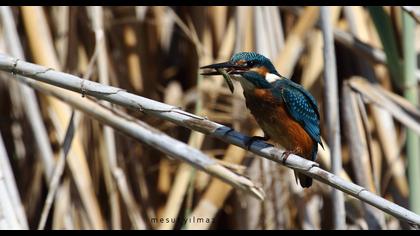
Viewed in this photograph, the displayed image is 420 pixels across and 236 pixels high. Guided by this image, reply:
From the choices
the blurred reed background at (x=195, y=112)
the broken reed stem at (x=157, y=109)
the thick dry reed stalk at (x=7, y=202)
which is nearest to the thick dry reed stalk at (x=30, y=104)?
the blurred reed background at (x=195, y=112)

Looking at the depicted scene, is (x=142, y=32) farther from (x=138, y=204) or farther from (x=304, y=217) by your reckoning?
(x=304, y=217)

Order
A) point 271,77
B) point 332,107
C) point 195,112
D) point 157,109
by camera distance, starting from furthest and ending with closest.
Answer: point 195,112 → point 332,107 → point 271,77 → point 157,109

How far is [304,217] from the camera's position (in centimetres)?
287

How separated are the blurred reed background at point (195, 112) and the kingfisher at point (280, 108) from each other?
1.30 ft

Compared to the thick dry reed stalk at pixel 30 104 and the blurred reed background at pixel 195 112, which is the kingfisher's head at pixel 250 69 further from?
the thick dry reed stalk at pixel 30 104

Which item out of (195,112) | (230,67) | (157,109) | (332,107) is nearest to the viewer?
(157,109)

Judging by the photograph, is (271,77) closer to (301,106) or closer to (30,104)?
(301,106)

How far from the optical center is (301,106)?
233 cm

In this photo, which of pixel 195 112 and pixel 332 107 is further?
pixel 195 112

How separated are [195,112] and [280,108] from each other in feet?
2.16

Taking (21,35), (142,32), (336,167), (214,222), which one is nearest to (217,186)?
(214,222)

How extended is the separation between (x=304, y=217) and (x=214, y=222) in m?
0.34

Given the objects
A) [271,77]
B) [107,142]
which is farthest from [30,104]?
[271,77]

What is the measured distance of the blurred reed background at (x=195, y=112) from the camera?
2691mm
